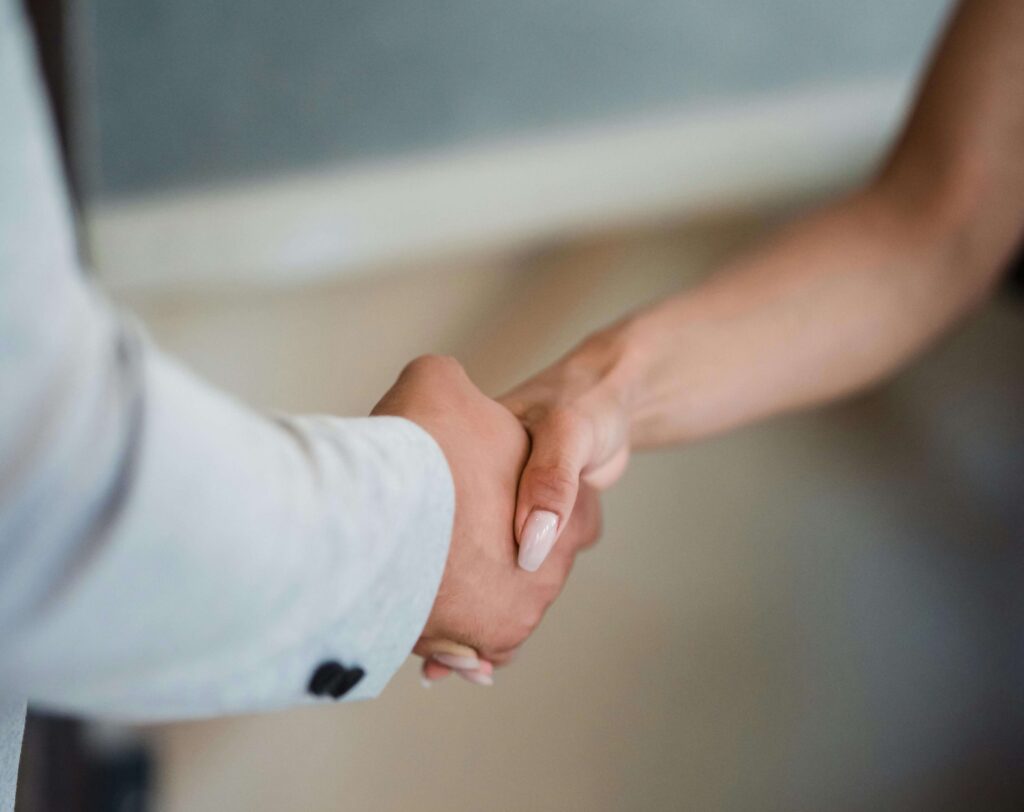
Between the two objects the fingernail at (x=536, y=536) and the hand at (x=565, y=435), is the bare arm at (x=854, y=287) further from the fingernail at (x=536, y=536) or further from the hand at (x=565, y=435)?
the fingernail at (x=536, y=536)

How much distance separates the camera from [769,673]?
0.98 m

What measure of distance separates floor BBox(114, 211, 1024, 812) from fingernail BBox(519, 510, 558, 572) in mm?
99

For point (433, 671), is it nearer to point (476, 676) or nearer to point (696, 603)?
point (476, 676)

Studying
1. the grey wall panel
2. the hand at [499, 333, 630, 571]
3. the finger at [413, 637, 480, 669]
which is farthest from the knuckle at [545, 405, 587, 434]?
the grey wall panel

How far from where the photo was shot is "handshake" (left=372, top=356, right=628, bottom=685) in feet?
1.88

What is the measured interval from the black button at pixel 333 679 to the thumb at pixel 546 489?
0.15 m

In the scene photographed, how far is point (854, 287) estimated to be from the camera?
2.72 ft

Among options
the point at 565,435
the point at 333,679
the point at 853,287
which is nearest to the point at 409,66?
the point at 853,287

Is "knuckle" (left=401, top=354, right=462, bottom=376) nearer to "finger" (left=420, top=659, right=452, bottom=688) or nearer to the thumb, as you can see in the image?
the thumb

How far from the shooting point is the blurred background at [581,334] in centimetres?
79

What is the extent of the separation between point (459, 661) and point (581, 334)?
60 cm

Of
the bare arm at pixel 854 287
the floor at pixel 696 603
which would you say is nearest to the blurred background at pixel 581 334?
the floor at pixel 696 603

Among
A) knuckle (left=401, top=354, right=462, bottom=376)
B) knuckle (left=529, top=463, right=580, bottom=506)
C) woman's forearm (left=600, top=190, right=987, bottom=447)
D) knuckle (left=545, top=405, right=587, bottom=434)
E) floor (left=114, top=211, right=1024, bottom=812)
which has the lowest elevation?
floor (left=114, top=211, right=1024, bottom=812)

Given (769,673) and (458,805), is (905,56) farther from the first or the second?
(458,805)
